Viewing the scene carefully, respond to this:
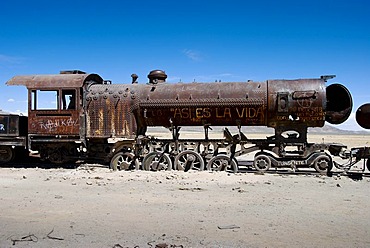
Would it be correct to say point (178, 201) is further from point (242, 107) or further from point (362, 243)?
point (242, 107)

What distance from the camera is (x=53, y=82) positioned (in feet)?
45.9

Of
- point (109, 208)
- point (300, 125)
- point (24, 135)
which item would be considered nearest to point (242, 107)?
point (300, 125)

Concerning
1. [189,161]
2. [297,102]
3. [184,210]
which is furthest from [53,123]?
[297,102]

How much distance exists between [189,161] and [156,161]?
1.20 metres

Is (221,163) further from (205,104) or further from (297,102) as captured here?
(297,102)

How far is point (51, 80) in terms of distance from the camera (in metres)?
14.1

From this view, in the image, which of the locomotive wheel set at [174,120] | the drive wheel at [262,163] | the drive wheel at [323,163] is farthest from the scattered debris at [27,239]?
the drive wheel at [323,163]

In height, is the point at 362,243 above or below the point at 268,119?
below

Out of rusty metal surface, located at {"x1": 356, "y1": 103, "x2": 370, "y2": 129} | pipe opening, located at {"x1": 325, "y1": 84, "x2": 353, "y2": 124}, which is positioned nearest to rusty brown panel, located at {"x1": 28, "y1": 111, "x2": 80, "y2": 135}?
pipe opening, located at {"x1": 325, "y1": 84, "x2": 353, "y2": 124}

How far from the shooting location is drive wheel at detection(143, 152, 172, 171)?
13.2m

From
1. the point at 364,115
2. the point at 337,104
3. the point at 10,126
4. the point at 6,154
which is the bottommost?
the point at 6,154

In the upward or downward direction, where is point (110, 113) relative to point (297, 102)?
downward

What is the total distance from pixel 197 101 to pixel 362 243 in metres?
8.19

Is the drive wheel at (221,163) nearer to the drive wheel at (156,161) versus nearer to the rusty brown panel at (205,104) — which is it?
the rusty brown panel at (205,104)
